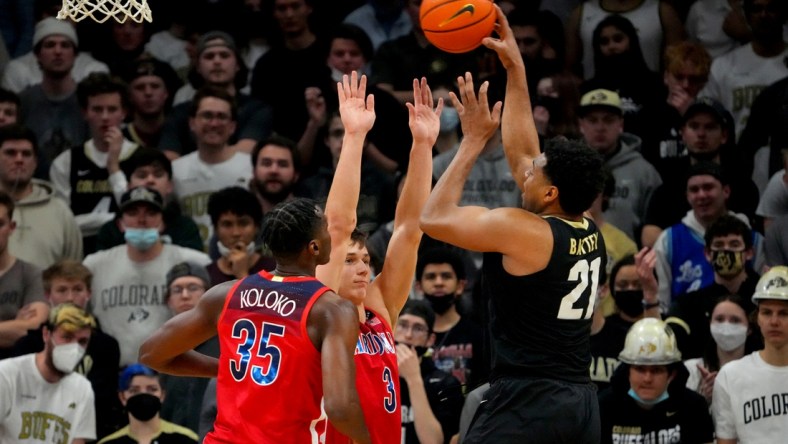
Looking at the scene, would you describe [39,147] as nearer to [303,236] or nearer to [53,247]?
[53,247]

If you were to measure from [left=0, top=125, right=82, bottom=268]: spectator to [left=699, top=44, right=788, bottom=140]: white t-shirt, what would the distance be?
221 inches

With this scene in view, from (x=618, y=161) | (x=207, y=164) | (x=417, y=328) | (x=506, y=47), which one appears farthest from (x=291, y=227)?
(x=207, y=164)

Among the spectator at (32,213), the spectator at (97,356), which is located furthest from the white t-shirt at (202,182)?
the spectator at (97,356)

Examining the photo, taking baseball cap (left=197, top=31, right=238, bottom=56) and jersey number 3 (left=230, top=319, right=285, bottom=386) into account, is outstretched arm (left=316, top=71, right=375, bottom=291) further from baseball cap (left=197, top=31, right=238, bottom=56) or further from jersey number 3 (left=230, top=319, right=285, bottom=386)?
baseball cap (left=197, top=31, right=238, bottom=56)

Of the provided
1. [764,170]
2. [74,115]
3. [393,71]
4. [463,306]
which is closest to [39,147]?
[74,115]

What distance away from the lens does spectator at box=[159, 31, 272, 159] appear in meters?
12.8

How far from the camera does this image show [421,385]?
31.4 ft

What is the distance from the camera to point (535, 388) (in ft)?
21.5

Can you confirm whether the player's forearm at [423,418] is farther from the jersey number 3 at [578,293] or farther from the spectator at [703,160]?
the jersey number 3 at [578,293]

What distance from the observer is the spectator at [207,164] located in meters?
12.2

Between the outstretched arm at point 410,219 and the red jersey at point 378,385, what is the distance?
331mm

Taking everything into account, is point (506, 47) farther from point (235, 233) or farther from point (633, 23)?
point (633, 23)

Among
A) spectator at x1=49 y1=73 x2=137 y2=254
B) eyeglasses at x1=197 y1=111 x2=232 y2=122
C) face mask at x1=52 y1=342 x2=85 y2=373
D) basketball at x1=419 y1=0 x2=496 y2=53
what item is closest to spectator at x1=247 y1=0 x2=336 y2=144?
eyeglasses at x1=197 y1=111 x2=232 y2=122

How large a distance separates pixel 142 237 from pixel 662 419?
4.33m
